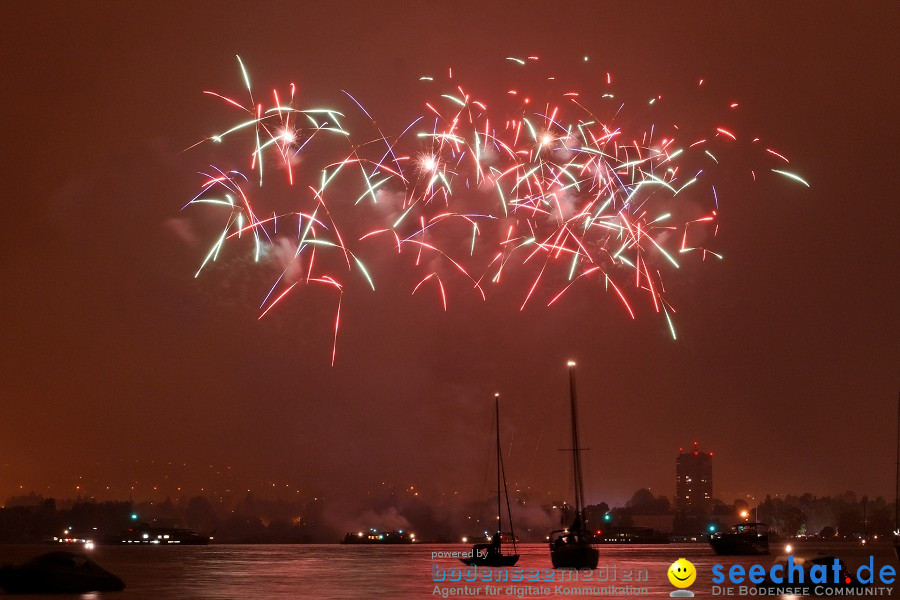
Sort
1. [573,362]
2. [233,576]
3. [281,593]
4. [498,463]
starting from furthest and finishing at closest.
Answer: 1. [498,463]
2. [573,362]
3. [233,576]
4. [281,593]

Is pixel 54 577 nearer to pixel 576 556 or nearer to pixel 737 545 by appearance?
pixel 576 556

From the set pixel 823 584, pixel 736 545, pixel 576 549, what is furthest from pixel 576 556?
pixel 736 545

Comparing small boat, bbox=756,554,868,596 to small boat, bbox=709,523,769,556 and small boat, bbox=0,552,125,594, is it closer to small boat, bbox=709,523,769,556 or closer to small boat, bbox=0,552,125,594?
small boat, bbox=0,552,125,594

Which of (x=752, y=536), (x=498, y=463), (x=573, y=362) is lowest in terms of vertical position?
(x=752, y=536)

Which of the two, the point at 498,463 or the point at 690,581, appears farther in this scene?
the point at 498,463

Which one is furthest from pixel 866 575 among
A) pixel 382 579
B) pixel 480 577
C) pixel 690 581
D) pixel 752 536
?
pixel 752 536

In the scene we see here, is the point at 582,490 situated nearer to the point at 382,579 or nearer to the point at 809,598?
the point at 382,579

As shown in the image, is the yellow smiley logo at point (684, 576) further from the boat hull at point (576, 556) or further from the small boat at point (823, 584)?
the boat hull at point (576, 556)

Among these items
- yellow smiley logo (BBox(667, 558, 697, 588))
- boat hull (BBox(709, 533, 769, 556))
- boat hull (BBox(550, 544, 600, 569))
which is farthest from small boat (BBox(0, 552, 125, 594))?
boat hull (BBox(709, 533, 769, 556))
